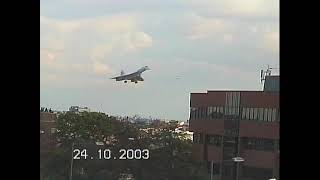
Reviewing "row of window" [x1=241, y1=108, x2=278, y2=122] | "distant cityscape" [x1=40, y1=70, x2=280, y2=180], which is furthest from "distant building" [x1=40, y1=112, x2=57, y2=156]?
"row of window" [x1=241, y1=108, x2=278, y2=122]

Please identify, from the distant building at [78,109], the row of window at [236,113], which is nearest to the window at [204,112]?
the row of window at [236,113]

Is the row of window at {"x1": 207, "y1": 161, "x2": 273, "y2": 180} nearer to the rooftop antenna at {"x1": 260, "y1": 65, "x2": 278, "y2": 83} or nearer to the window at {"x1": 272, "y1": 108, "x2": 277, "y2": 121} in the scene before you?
the window at {"x1": 272, "y1": 108, "x2": 277, "y2": 121}

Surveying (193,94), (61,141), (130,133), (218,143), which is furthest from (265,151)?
(61,141)

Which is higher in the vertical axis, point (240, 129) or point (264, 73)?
point (264, 73)

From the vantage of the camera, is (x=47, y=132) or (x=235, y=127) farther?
(x=235, y=127)

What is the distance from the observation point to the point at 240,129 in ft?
3.57

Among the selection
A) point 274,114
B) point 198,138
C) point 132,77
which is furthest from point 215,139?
point 132,77

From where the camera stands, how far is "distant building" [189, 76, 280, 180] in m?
1.05

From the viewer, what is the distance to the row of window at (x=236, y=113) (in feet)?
3.46

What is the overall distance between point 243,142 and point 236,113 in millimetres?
80

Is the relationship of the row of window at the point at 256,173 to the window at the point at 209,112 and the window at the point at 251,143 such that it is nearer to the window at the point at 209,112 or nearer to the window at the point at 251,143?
the window at the point at 251,143

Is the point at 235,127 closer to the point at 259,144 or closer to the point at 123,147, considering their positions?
the point at 259,144
